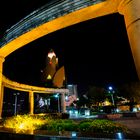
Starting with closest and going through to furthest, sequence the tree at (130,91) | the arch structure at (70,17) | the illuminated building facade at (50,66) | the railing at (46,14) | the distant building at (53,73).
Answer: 1. the arch structure at (70,17)
2. the railing at (46,14)
3. the tree at (130,91)
4. the distant building at (53,73)
5. the illuminated building facade at (50,66)

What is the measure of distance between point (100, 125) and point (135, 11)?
3.94 m

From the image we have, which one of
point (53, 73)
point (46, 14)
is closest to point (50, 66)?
point (53, 73)

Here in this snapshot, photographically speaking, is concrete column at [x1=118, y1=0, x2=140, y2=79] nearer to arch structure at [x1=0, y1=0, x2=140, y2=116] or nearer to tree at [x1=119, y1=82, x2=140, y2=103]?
arch structure at [x1=0, y1=0, x2=140, y2=116]

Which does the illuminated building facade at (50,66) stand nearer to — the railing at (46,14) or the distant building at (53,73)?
the distant building at (53,73)

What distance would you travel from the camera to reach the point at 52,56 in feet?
334

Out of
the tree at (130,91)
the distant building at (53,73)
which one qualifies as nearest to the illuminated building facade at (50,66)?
the distant building at (53,73)

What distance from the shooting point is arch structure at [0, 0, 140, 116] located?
5.36 meters

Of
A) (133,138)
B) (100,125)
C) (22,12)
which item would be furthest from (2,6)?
(133,138)

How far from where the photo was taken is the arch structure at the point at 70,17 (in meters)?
5.36

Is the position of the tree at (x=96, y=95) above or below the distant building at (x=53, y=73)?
below

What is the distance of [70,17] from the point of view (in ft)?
23.1

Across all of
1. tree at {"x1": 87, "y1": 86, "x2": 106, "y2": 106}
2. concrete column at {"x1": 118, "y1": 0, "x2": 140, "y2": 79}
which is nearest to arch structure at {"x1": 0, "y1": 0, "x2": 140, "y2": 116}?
concrete column at {"x1": 118, "y1": 0, "x2": 140, "y2": 79}

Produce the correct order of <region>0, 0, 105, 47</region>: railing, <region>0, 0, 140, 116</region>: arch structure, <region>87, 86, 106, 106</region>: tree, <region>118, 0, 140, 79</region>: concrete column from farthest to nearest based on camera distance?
<region>87, 86, 106, 106</region>: tree
<region>0, 0, 105, 47</region>: railing
<region>0, 0, 140, 116</region>: arch structure
<region>118, 0, 140, 79</region>: concrete column

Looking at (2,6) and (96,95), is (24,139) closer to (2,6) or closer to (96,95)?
(2,6)
